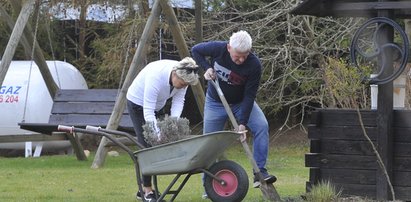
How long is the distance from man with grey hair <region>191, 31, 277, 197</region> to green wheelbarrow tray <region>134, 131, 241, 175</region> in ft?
1.91

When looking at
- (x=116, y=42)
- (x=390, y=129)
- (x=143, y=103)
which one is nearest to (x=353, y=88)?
(x=390, y=129)

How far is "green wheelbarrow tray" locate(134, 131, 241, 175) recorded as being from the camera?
600cm

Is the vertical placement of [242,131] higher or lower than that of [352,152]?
higher

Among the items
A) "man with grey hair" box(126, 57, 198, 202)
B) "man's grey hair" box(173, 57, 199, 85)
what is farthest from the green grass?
"man's grey hair" box(173, 57, 199, 85)

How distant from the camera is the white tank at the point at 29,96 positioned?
1562cm

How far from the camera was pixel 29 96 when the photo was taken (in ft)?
51.4

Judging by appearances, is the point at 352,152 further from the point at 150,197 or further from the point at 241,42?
the point at 150,197

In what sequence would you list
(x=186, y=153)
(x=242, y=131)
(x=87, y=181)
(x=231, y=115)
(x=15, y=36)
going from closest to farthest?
(x=186, y=153) → (x=242, y=131) → (x=231, y=115) → (x=87, y=181) → (x=15, y=36)

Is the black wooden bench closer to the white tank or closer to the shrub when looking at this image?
the white tank

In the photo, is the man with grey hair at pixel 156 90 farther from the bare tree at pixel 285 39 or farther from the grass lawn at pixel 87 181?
the bare tree at pixel 285 39

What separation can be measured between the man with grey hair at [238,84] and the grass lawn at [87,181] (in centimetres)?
58

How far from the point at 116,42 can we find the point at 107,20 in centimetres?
102

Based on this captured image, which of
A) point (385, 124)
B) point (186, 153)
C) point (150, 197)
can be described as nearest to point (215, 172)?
point (186, 153)

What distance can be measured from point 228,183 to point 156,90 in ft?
3.26
